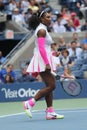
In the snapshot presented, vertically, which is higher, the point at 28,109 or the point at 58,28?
Answer: the point at 28,109

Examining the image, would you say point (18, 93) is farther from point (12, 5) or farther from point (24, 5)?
point (24, 5)

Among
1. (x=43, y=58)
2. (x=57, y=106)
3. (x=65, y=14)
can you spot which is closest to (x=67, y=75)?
(x=57, y=106)

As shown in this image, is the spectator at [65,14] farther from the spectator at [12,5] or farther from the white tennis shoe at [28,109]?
the white tennis shoe at [28,109]

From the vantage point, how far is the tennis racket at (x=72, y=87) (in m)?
15.8

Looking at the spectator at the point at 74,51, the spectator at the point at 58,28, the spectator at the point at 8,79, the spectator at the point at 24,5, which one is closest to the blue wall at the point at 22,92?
the spectator at the point at 8,79

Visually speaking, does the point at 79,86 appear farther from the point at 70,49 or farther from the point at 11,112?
the point at 11,112

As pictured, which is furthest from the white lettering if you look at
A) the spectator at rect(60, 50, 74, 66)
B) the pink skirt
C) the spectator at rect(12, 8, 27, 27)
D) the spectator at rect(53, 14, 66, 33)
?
the pink skirt

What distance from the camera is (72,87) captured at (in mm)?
15812

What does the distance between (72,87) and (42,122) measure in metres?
5.94

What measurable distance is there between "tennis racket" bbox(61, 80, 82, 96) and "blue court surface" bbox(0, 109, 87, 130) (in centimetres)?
407

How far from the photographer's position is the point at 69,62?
18.0 m

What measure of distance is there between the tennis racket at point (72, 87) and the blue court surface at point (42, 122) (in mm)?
4068

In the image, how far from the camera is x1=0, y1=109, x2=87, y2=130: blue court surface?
913 cm

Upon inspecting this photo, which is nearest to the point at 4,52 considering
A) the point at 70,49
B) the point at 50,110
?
the point at 70,49
